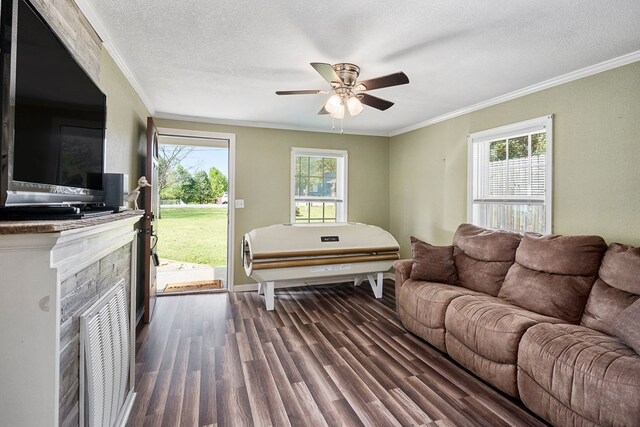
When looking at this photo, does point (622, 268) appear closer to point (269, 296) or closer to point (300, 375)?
point (300, 375)

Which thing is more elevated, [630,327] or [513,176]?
[513,176]

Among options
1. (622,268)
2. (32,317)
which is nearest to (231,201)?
(32,317)

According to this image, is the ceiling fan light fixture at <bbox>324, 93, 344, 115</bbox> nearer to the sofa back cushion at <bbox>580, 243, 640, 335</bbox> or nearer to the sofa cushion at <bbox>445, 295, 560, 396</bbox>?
the sofa cushion at <bbox>445, 295, 560, 396</bbox>

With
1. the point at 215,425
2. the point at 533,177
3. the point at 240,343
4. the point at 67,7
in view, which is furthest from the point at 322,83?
the point at 215,425

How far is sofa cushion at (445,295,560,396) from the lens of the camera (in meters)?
2.06

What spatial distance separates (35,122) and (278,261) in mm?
2751

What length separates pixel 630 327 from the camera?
68.0 inches

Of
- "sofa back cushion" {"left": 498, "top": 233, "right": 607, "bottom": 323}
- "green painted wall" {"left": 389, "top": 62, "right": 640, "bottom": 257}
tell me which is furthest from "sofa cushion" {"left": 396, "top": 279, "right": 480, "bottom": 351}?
"green painted wall" {"left": 389, "top": 62, "right": 640, "bottom": 257}

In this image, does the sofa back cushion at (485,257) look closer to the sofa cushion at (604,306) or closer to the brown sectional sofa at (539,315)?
the brown sectional sofa at (539,315)

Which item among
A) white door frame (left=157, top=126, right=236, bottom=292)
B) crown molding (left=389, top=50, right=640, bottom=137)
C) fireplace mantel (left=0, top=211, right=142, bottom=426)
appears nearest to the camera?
fireplace mantel (left=0, top=211, right=142, bottom=426)

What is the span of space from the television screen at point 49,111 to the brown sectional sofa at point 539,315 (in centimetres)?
259

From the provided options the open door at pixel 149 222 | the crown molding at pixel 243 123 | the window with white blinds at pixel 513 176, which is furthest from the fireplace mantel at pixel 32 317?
the crown molding at pixel 243 123

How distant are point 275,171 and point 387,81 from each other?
8.97ft

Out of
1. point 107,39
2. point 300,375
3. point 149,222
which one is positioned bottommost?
point 300,375
